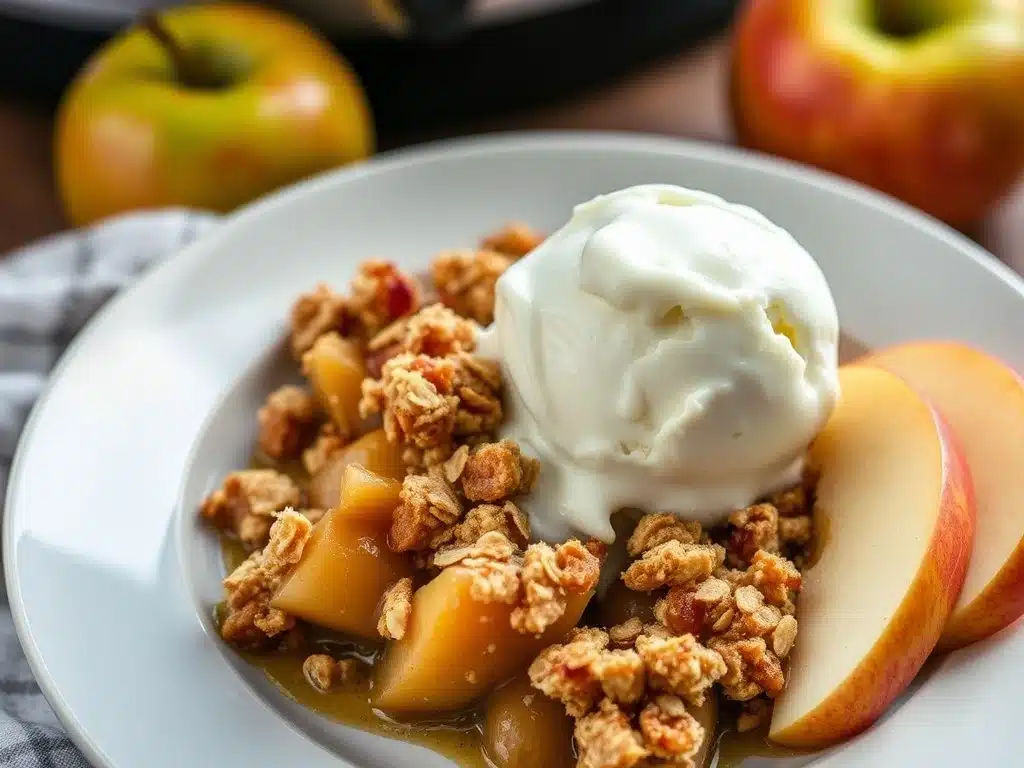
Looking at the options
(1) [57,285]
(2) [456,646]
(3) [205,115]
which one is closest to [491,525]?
(2) [456,646]

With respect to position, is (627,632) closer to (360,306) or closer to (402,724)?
(402,724)

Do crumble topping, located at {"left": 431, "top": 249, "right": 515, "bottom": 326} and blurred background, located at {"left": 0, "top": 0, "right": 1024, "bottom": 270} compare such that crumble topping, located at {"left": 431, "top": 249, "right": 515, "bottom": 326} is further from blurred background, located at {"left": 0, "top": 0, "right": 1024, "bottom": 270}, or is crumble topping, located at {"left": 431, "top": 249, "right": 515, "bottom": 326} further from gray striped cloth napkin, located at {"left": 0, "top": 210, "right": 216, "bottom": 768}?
blurred background, located at {"left": 0, "top": 0, "right": 1024, "bottom": 270}

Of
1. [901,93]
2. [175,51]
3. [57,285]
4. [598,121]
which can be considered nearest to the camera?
[57,285]

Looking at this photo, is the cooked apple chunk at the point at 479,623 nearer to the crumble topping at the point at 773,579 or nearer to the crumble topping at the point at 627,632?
the crumble topping at the point at 627,632

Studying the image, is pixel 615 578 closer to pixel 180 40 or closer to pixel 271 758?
pixel 271 758

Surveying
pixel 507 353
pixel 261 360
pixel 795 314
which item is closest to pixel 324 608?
pixel 507 353

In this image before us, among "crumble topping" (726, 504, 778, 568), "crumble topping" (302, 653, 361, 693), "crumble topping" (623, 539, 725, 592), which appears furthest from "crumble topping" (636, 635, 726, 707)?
"crumble topping" (302, 653, 361, 693)
